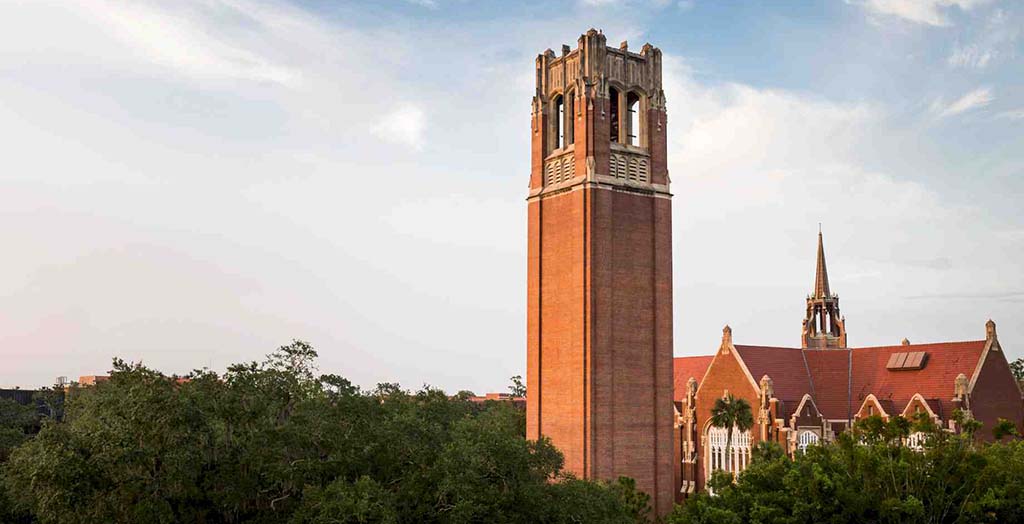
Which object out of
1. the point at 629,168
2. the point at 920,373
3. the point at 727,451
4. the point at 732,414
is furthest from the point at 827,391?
the point at 629,168

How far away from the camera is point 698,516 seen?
3569 centimetres

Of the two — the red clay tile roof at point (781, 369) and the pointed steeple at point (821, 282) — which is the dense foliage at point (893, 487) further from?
the pointed steeple at point (821, 282)

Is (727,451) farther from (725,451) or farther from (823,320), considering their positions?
(823,320)

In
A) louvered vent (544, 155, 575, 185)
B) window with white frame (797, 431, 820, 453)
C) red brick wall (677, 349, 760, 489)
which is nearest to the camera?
louvered vent (544, 155, 575, 185)

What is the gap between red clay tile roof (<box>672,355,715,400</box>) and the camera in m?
85.8

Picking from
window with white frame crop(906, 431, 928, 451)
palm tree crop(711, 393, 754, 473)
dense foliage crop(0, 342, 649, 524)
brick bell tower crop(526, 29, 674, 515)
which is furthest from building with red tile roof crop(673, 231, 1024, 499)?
dense foliage crop(0, 342, 649, 524)

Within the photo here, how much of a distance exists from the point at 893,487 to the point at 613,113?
95.6ft

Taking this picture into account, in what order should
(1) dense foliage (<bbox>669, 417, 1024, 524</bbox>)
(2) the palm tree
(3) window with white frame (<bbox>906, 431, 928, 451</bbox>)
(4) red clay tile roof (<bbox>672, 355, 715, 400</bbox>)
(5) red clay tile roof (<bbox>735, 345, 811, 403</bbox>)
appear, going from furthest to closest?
(4) red clay tile roof (<bbox>672, 355, 715, 400</bbox>) → (5) red clay tile roof (<bbox>735, 345, 811, 403</bbox>) → (2) the palm tree → (3) window with white frame (<bbox>906, 431, 928, 451</bbox>) → (1) dense foliage (<bbox>669, 417, 1024, 524</bbox>)

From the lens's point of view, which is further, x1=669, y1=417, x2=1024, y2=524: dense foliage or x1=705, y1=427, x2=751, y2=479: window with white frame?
x1=705, y1=427, x2=751, y2=479: window with white frame

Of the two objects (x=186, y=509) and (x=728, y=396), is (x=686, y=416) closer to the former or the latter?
(x=728, y=396)

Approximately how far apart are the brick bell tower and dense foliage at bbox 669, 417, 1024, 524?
1752 centimetres

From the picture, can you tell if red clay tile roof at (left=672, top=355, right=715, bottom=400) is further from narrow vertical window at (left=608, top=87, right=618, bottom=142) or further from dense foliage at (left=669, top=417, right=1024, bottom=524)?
dense foliage at (left=669, top=417, right=1024, bottom=524)

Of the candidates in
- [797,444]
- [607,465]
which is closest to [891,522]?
[607,465]

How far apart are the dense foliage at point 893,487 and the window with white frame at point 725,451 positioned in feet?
133
